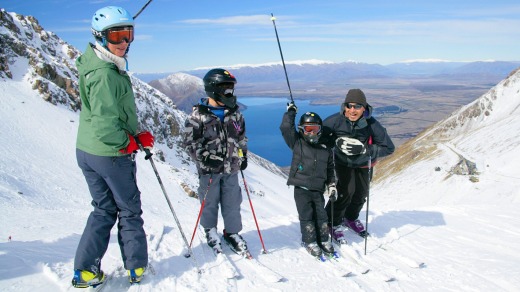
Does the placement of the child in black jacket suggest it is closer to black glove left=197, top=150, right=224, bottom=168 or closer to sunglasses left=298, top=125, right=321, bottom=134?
sunglasses left=298, top=125, right=321, bottom=134

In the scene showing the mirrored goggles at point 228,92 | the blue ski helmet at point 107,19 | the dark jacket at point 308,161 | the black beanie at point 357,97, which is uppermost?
the blue ski helmet at point 107,19

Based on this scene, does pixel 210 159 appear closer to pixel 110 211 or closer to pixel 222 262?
pixel 222 262

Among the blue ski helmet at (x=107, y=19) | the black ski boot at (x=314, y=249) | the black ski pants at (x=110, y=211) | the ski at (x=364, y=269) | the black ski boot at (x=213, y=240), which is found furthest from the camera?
the black ski boot at (x=314, y=249)

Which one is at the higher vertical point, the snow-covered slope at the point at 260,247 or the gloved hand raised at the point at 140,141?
the gloved hand raised at the point at 140,141

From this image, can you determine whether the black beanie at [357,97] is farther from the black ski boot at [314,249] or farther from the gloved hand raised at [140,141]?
the gloved hand raised at [140,141]

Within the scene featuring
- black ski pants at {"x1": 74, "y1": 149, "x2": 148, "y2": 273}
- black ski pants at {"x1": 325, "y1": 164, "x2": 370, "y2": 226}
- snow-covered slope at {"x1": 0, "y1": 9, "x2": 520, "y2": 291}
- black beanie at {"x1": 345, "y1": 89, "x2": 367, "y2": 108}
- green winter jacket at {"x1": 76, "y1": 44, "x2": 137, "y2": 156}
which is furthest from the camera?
black ski pants at {"x1": 325, "y1": 164, "x2": 370, "y2": 226}

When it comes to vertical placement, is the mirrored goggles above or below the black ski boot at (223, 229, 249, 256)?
above

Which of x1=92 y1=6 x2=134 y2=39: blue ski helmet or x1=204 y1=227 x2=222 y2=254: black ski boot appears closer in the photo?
x1=92 y1=6 x2=134 y2=39: blue ski helmet

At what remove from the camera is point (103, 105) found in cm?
385

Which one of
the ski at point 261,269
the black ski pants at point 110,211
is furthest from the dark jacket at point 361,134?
the black ski pants at point 110,211

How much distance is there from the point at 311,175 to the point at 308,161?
0.86ft

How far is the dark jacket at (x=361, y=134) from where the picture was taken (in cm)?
680

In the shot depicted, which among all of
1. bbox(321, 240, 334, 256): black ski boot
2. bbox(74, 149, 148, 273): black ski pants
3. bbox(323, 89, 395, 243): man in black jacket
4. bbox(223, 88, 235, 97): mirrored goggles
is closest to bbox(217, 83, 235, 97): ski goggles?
bbox(223, 88, 235, 97): mirrored goggles

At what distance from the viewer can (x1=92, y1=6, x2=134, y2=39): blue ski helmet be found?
4.07 m
